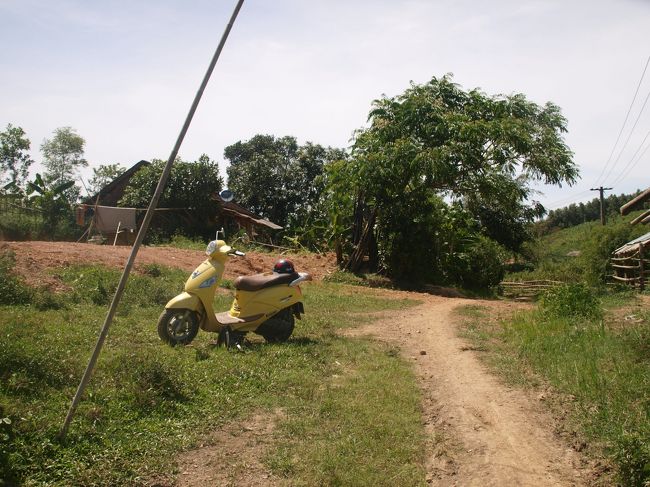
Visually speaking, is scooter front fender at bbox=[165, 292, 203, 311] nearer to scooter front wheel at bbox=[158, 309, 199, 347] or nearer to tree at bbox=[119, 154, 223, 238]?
scooter front wheel at bbox=[158, 309, 199, 347]

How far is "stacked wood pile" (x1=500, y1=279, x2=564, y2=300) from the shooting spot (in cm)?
2303

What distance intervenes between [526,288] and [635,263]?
5378mm

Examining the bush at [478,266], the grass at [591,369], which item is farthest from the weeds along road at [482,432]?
the bush at [478,266]

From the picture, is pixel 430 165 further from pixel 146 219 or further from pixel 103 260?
pixel 146 219

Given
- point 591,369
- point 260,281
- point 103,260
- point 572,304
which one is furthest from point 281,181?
point 591,369

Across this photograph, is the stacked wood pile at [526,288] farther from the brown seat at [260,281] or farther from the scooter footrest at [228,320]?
the scooter footrest at [228,320]

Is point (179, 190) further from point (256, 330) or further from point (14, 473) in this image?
point (14, 473)

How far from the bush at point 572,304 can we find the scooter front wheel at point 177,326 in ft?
20.5

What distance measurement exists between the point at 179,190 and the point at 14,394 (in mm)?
21587

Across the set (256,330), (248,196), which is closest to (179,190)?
(248,196)

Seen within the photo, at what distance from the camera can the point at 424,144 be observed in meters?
19.6

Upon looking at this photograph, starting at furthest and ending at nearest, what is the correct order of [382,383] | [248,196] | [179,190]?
[248,196] → [179,190] → [382,383]

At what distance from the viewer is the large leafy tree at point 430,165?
18.7 meters

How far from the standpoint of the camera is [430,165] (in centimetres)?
1809
